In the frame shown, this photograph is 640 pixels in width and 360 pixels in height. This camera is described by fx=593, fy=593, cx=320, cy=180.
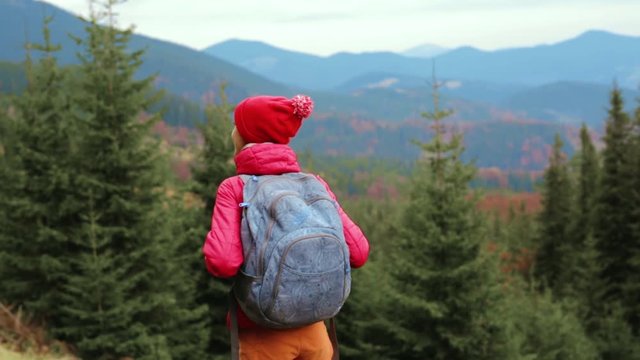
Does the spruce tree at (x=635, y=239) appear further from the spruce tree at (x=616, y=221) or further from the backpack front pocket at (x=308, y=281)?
the backpack front pocket at (x=308, y=281)

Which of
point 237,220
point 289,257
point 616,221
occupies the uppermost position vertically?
point 237,220

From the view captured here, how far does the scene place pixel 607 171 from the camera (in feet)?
86.9

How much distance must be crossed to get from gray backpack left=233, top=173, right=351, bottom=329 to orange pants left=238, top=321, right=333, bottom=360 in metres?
0.17

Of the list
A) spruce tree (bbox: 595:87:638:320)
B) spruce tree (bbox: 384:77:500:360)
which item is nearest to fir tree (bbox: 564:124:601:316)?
spruce tree (bbox: 595:87:638:320)

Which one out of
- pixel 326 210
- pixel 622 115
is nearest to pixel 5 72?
pixel 622 115

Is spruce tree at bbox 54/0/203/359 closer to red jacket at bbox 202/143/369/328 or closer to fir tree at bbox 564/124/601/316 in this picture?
red jacket at bbox 202/143/369/328

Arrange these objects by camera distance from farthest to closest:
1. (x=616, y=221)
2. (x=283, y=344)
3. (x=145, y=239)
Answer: (x=616, y=221)
(x=145, y=239)
(x=283, y=344)

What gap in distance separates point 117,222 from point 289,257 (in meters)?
9.25

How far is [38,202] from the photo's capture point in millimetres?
11312

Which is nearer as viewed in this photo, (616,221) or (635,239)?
(635,239)

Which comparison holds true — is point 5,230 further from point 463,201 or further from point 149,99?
point 463,201

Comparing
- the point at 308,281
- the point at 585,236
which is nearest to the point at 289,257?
the point at 308,281

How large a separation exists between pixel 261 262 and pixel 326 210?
428 mm

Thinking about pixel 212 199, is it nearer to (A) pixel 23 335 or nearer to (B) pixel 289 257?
(A) pixel 23 335
